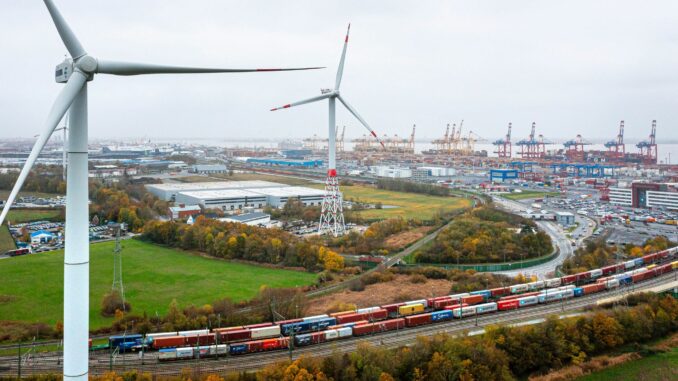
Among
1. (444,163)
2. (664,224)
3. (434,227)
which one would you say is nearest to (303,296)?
(434,227)

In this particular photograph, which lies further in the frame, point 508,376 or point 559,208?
point 559,208

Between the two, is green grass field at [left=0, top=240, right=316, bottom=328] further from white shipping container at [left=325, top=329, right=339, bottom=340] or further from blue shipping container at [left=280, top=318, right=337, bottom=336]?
white shipping container at [left=325, top=329, right=339, bottom=340]

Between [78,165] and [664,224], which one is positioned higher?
[78,165]

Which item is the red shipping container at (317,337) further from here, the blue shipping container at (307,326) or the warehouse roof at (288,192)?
the warehouse roof at (288,192)

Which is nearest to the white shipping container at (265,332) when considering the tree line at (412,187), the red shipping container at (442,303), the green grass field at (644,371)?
the red shipping container at (442,303)

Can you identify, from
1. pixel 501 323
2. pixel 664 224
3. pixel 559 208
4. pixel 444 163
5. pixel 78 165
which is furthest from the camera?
pixel 444 163

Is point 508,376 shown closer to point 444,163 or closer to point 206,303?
point 206,303
